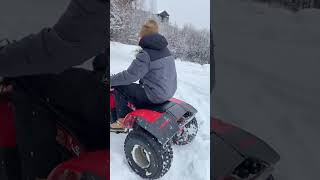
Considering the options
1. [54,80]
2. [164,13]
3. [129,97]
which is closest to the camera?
[164,13]

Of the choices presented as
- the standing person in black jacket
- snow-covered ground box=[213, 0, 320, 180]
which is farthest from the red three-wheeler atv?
the standing person in black jacket

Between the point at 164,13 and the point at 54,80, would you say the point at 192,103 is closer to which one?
the point at 164,13

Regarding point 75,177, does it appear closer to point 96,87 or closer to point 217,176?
point 96,87

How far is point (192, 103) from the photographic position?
120cm

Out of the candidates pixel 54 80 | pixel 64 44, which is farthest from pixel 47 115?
pixel 64 44

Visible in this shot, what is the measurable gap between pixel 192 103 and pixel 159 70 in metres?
0.13

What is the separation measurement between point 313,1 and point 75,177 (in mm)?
982

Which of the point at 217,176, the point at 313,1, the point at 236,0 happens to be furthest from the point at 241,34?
the point at 217,176

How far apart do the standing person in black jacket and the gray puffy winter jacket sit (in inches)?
6.8

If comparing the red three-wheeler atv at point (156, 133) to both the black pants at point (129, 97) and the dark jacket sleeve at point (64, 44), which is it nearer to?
the black pants at point (129, 97)

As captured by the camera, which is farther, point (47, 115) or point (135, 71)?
point (47, 115)

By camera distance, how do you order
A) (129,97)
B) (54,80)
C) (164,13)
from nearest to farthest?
(164,13), (129,97), (54,80)

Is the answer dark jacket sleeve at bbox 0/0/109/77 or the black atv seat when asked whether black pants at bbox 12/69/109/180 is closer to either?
dark jacket sleeve at bbox 0/0/109/77

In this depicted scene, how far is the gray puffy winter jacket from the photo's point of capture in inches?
47.1
